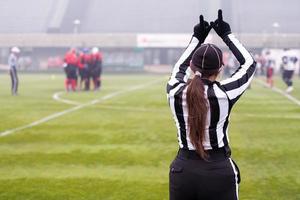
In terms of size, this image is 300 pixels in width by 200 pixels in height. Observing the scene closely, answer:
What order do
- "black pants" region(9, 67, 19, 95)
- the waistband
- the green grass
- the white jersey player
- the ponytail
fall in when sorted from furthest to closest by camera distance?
the white jersey player < "black pants" region(9, 67, 19, 95) < the green grass < the waistband < the ponytail

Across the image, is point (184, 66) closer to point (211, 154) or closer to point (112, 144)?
point (211, 154)

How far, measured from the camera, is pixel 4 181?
22.7 ft

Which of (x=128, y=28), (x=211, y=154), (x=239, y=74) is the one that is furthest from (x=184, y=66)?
(x=128, y=28)

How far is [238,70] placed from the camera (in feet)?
11.9

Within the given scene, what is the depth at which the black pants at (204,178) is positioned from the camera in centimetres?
332

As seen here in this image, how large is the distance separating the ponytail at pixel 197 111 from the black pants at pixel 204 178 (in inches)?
3.1

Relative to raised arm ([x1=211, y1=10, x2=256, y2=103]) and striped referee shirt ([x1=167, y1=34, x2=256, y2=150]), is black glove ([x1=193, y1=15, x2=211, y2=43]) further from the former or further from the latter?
striped referee shirt ([x1=167, y1=34, x2=256, y2=150])

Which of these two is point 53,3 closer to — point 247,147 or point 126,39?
point 126,39

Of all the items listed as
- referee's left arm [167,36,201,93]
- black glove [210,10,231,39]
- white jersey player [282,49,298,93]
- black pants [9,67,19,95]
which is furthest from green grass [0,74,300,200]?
white jersey player [282,49,298,93]

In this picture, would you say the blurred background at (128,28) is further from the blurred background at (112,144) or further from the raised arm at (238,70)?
the raised arm at (238,70)

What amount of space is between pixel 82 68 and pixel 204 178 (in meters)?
20.5

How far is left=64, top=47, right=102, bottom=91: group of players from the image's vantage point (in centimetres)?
2284

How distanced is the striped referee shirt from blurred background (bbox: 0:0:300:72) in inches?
1562

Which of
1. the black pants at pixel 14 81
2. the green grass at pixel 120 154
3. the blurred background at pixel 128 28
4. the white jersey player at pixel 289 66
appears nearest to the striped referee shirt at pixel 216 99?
the green grass at pixel 120 154
